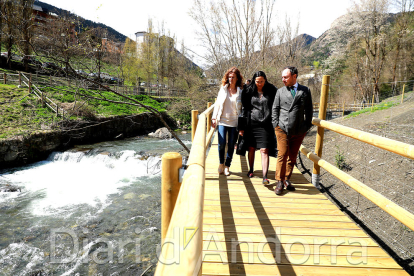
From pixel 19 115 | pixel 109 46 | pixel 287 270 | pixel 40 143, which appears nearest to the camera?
pixel 287 270

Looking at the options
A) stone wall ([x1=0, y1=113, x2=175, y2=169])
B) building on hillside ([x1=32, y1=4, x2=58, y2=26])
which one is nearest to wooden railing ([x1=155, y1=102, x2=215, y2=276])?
building on hillside ([x1=32, y1=4, x2=58, y2=26])

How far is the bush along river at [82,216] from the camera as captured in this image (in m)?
4.97

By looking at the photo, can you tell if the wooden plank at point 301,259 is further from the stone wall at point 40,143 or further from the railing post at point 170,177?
the stone wall at point 40,143

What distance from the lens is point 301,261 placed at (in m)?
2.02

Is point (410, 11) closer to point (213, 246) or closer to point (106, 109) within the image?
point (106, 109)

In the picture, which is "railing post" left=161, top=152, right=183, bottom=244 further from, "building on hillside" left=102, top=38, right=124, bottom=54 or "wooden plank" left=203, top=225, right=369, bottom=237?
"building on hillside" left=102, top=38, right=124, bottom=54

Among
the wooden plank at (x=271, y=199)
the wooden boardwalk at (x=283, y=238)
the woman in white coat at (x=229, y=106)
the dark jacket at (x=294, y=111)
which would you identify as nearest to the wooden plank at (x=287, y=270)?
the wooden boardwalk at (x=283, y=238)

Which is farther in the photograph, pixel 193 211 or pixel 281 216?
pixel 281 216

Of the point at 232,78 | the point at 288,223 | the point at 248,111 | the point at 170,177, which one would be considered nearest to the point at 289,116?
the point at 248,111

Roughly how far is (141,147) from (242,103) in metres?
10.9

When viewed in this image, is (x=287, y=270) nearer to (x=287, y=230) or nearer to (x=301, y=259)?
(x=301, y=259)

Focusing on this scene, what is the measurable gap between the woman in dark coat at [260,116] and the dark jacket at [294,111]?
0.83 feet

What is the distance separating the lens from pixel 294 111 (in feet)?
10.4

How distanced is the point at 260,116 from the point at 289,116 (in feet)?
1.60
